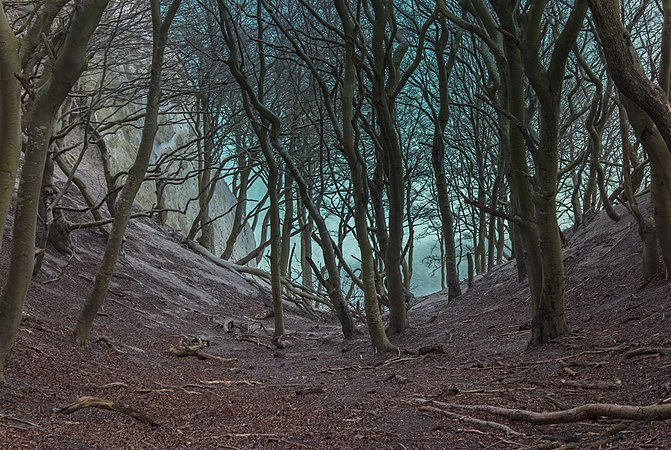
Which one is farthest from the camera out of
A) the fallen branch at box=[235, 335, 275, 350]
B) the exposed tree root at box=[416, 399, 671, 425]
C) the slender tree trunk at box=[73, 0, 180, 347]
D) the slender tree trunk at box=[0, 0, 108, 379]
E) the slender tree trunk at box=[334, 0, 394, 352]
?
the fallen branch at box=[235, 335, 275, 350]

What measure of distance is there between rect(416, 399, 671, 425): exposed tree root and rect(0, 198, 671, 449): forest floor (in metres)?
0.04

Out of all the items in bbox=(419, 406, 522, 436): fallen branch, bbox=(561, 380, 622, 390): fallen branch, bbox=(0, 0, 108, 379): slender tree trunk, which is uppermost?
bbox=(0, 0, 108, 379): slender tree trunk

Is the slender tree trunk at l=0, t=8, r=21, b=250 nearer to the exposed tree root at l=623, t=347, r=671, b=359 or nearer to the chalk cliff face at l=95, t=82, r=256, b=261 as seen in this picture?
the exposed tree root at l=623, t=347, r=671, b=359

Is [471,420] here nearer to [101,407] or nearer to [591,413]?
[591,413]

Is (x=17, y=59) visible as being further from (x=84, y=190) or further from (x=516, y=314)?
(x=84, y=190)

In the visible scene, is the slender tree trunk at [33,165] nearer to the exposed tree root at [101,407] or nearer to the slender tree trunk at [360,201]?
the exposed tree root at [101,407]

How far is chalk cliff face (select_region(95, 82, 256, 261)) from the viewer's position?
20062 mm

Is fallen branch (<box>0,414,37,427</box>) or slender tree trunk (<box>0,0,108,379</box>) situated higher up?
slender tree trunk (<box>0,0,108,379</box>)

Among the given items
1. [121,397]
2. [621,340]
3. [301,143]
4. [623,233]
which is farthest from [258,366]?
[301,143]

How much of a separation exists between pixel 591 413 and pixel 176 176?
1861 cm

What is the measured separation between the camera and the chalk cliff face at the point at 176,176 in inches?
790

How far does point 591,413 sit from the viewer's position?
241cm

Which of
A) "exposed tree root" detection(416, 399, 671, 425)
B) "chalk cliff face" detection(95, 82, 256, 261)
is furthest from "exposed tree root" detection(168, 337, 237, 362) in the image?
"chalk cliff face" detection(95, 82, 256, 261)

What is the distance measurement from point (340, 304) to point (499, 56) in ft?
11.5
